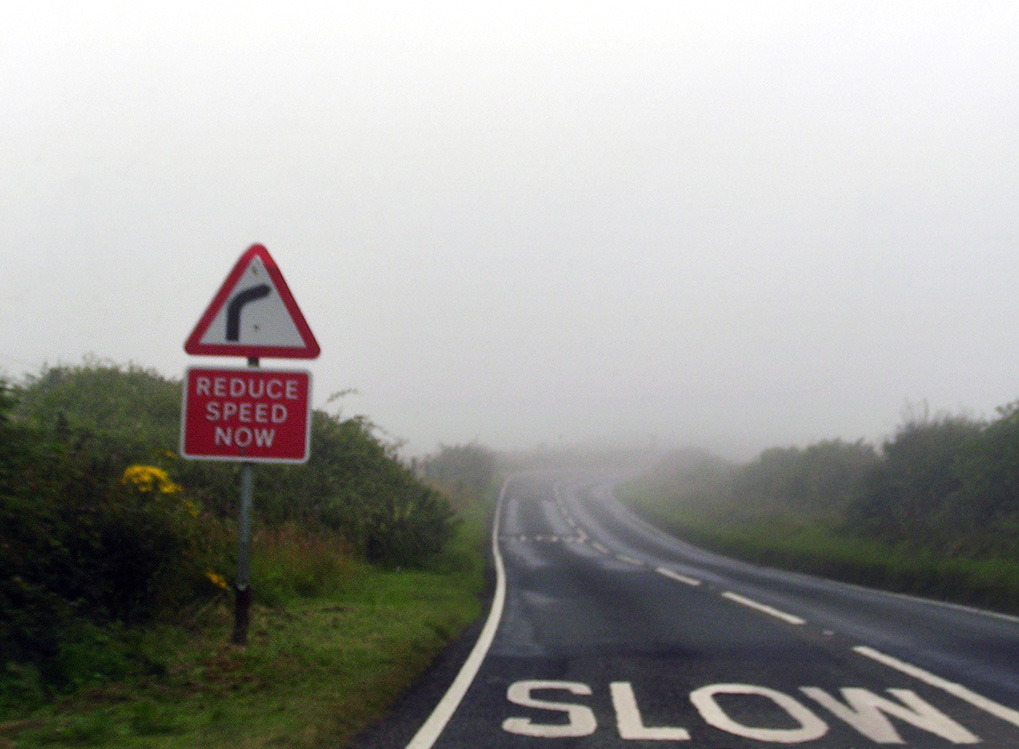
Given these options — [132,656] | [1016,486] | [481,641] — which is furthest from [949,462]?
[132,656]

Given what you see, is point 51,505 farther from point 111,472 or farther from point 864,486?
point 864,486

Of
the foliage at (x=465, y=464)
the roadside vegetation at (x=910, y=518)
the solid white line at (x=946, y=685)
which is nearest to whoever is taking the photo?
the solid white line at (x=946, y=685)

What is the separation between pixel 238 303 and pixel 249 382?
580mm

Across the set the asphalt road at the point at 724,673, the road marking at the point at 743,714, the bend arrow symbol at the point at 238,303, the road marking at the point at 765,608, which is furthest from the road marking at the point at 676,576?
the bend arrow symbol at the point at 238,303

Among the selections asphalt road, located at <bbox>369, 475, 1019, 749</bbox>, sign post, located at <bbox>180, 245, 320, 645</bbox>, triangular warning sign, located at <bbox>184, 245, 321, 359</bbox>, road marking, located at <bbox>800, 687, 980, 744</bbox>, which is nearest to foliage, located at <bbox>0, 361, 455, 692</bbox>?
sign post, located at <bbox>180, 245, 320, 645</bbox>

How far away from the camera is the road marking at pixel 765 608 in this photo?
448 inches

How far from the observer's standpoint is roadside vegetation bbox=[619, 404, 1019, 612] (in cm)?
1783

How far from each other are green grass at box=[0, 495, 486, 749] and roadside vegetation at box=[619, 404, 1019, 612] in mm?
10554

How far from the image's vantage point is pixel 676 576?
18844 millimetres

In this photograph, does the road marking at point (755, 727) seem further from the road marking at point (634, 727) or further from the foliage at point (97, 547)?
the foliage at point (97, 547)

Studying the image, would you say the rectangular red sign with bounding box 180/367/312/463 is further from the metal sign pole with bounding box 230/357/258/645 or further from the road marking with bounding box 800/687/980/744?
the road marking with bounding box 800/687/980/744

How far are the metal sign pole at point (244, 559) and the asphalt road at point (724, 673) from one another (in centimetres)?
149

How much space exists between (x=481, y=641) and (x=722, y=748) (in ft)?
15.3

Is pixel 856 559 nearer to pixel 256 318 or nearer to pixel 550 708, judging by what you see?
pixel 550 708
